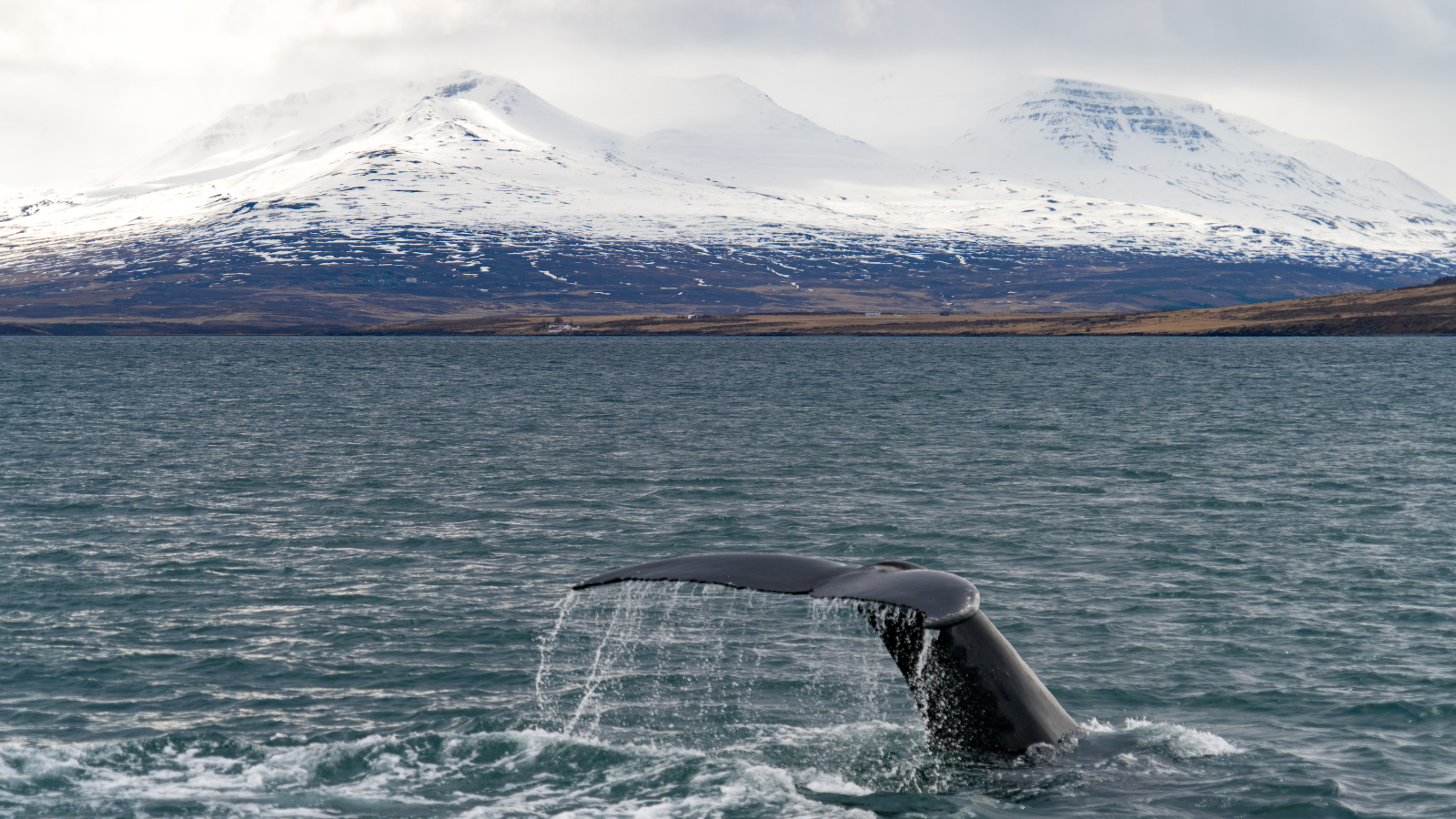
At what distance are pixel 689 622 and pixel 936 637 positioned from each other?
10.3m

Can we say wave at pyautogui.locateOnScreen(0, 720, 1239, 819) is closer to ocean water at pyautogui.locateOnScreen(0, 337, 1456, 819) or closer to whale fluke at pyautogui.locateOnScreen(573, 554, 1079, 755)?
ocean water at pyautogui.locateOnScreen(0, 337, 1456, 819)

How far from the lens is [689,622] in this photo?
21469 mm

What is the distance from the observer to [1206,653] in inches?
739

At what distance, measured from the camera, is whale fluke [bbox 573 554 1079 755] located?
10.1 m

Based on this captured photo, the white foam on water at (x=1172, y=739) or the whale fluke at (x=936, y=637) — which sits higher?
the whale fluke at (x=936, y=637)

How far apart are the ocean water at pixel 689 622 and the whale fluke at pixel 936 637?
50 cm

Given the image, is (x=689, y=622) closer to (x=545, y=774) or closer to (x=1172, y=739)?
(x=545, y=774)

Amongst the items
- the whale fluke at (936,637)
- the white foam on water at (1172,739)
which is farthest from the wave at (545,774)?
the whale fluke at (936,637)

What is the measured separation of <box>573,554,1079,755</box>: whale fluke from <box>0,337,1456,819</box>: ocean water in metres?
0.50

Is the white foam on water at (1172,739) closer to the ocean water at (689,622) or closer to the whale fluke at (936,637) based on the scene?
the ocean water at (689,622)

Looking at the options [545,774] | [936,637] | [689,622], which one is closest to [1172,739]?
[936,637]

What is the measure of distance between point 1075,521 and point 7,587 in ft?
78.2

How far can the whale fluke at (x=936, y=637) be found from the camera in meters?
10.1

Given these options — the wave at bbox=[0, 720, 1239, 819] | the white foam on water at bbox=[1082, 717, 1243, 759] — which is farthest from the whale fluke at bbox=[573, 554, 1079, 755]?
the white foam on water at bbox=[1082, 717, 1243, 759]
